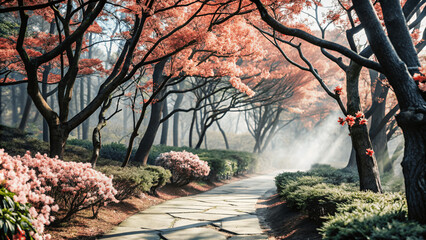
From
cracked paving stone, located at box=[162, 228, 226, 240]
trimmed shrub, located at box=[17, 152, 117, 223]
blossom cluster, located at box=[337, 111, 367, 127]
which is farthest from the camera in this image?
blossom cluster, located at box=[337, 111, 367, 127]

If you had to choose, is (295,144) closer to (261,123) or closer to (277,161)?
(277,161)

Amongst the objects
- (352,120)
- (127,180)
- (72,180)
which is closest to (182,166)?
(127,180)

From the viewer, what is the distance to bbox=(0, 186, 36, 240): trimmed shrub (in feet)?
7.88

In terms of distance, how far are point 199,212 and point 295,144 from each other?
32.4m

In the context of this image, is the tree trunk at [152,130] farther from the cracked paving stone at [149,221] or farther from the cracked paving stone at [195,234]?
the cracked paving stone at [195,234]

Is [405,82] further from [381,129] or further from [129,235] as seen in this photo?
[381,129]

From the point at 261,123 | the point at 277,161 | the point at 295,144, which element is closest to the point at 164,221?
the point at 261,123

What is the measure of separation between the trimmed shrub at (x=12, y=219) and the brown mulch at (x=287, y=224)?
3526mm

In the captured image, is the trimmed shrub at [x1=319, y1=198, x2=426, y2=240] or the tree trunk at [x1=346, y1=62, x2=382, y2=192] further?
the tree trunk at [x1=346, y1=62, x2=382, y2=192]

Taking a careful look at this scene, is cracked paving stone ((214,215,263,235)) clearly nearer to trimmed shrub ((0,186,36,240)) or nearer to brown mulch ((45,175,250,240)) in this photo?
brown mulch ((45,175,250,240))

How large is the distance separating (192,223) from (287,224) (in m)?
1.76

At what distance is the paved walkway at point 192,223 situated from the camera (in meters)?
4.60

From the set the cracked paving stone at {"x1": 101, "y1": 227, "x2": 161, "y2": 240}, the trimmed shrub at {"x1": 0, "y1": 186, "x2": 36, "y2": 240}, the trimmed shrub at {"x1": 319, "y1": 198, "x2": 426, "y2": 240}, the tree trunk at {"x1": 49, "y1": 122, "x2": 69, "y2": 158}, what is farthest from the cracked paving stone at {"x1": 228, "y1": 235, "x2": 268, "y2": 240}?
the tree trunk at {"x1": 49, "y1": 122, "x2": 69, "y2": 158}

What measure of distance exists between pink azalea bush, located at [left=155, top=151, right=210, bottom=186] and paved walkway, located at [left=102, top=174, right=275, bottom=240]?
1.60 m
